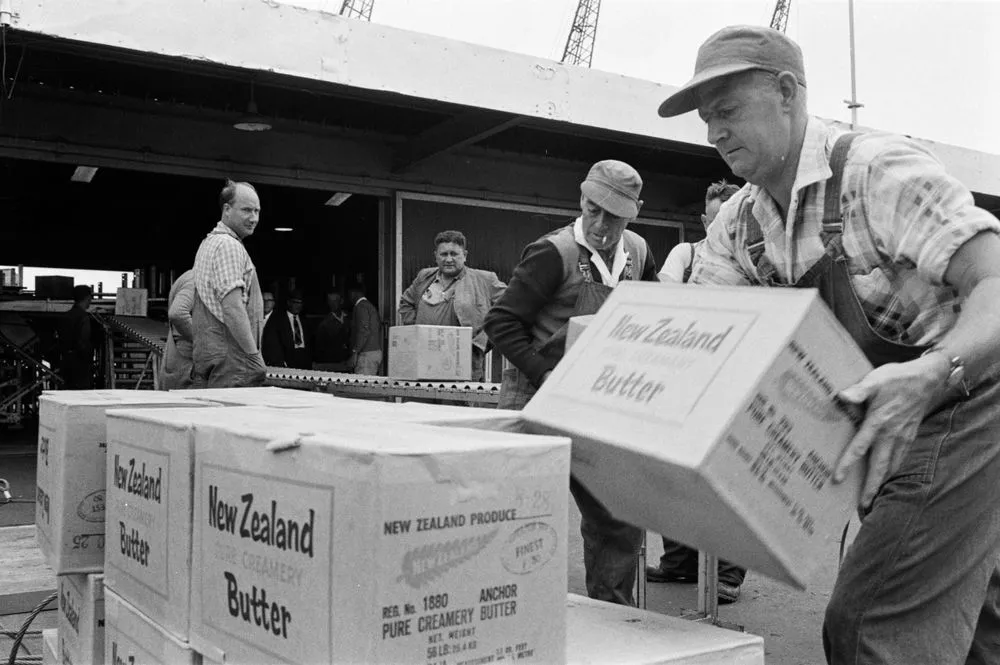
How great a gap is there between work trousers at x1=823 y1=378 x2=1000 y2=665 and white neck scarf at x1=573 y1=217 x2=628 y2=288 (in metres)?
2.09

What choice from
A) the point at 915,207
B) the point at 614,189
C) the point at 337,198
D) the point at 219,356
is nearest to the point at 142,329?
the point at 337,198

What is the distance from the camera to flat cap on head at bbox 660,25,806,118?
83.4 inches

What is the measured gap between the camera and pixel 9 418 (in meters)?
12.7

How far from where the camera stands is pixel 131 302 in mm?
12898

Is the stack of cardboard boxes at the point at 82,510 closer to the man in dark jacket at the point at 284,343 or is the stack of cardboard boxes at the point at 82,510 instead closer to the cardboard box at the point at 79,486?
the cardboard box at the point at 79,486

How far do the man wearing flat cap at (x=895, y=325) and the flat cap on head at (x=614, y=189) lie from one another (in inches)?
69.2

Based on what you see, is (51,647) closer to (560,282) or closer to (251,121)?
(560,282)

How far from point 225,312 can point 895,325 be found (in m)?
3.95

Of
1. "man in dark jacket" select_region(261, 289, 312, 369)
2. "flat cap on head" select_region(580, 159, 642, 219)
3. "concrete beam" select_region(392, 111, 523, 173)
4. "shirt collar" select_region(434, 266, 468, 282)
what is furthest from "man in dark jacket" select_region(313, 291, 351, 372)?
"flat cap on head" select_region(580, 159, 642, 219)

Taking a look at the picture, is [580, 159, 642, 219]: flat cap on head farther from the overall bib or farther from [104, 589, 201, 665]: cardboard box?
[104, 589, 201, 665]: cardboard box

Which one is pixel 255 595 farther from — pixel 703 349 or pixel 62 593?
pixel 62 593

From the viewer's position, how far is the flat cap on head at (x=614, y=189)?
13.2 ft

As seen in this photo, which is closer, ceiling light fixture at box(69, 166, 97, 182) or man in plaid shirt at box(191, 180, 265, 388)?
man in plaid shirt at box(191, 180, 265, 388)

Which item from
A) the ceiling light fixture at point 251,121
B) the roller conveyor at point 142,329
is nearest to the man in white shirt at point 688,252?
the ceiling light fixture at point 251,121
